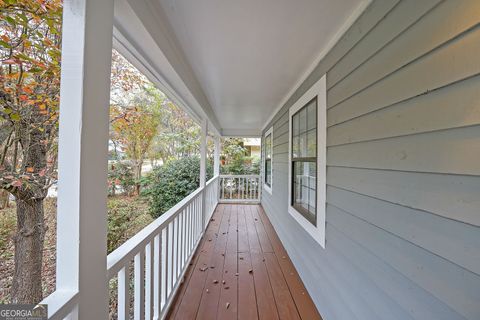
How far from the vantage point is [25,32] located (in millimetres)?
1347

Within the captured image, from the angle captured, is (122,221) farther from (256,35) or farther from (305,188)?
(256,35)

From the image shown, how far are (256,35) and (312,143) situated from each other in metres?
1.25

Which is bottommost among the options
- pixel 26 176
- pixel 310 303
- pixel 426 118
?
pixel 310 303

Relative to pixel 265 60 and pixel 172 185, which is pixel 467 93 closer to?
pixel 265 60

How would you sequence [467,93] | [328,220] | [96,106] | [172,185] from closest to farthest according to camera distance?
[467,93] < [96,106] < [328,220] < [172,185]

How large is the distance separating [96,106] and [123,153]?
4.21 metres

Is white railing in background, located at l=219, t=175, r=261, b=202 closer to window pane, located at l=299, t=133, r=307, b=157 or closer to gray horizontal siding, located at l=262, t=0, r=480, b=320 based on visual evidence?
window pane, located at l=299, t=133, r=307, b=157

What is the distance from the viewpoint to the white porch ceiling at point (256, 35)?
1.38m

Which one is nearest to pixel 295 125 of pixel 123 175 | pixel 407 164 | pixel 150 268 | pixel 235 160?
pixel 407 164

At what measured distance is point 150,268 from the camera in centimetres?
154

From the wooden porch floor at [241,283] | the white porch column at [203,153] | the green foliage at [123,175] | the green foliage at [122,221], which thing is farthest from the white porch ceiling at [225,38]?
the green foliage at [123,175]

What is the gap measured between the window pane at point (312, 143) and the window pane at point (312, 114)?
0.07 meters

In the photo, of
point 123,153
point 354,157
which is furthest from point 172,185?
point 354,157

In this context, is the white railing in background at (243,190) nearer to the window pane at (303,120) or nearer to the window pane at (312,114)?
the window pane at (303,120)
